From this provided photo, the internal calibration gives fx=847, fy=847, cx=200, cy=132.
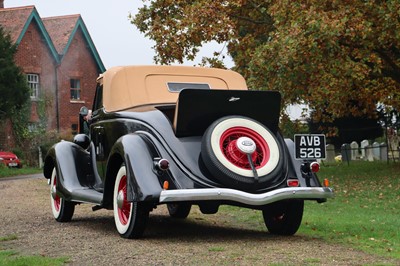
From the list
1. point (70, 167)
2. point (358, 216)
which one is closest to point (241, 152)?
point (70, 167)

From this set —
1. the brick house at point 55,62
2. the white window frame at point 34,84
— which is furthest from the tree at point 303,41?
the white window frame at point 34,84

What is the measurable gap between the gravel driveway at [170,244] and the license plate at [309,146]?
89 centimetres

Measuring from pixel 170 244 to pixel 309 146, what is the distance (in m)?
1.83

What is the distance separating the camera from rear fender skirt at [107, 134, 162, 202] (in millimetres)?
8305

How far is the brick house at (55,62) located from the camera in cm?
4125

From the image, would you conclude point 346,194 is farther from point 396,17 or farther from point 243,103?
point 243,103

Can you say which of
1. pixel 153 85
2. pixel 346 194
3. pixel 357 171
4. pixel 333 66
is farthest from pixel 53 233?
pixel 357 171

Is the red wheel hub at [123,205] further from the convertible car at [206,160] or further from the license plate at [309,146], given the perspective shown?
the license plate at [309,146]

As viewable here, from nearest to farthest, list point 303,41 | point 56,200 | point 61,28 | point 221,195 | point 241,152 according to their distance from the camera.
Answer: point 221,195
point 241,152
point 56,200
point 303,41
point 61,28

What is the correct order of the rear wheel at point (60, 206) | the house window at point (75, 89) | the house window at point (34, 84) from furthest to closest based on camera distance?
1. the house window at point (75, 89)
2. the house window at point (34, 84)
3. the rear wheel at point (60, 206)

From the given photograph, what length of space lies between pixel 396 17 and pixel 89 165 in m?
10.3

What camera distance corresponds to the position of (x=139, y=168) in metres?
8.53

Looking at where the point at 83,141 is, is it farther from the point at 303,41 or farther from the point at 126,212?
the point at 303,41

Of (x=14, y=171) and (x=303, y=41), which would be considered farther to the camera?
(x=14, y=171)
